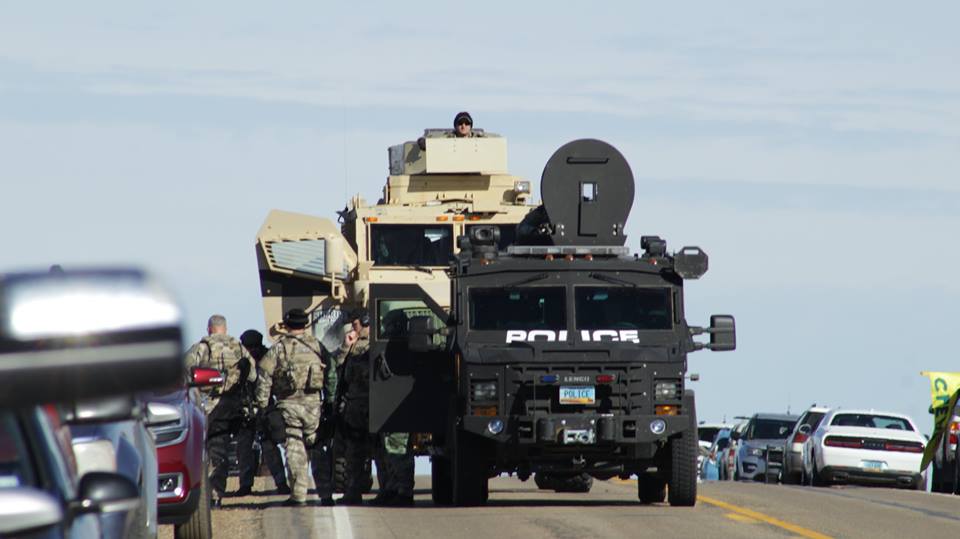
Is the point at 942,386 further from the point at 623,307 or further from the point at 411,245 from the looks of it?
the point at 623,307

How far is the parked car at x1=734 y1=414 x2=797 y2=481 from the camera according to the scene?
35875 mm

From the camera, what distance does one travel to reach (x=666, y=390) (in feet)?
58.0

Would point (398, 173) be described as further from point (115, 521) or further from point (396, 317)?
point (115, 521)

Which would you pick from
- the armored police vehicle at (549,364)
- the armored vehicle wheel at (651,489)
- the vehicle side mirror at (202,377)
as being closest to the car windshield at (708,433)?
the armored vehicle wheel at (651,489)

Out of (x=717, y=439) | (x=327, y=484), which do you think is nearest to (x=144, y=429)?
(x=327, y=484)

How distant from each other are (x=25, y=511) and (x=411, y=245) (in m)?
21.9

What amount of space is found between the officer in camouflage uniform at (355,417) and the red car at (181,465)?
275 inches

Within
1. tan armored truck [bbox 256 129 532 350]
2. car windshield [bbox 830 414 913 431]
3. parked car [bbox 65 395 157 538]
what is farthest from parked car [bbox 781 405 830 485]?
parked car [bbox 65 395 157 538]

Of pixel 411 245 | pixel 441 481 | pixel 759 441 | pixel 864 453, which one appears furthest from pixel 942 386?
pixel 441 481

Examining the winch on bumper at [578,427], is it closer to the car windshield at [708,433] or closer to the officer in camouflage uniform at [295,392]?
the officer in camouflage uniform at [295,392]

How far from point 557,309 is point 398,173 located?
8.66 m

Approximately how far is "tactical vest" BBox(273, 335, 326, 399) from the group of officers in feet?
0.03

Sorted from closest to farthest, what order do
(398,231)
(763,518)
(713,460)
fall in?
(763,518) → (398,231) → (713,460)

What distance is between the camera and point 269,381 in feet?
59.6
